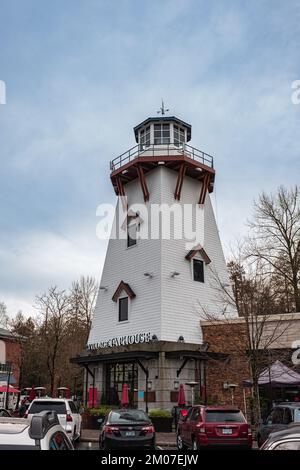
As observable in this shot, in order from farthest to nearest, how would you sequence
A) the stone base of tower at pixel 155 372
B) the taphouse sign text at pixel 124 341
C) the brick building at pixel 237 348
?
1. the taphouse sign text at pixel 124 341
2. the stone base of tower at pixel 155 372
3. the brick building at pixel 237 348

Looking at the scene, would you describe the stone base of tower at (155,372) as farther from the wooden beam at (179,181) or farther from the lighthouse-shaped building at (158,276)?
the wooden beam at (179,181)

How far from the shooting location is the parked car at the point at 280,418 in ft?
46.6

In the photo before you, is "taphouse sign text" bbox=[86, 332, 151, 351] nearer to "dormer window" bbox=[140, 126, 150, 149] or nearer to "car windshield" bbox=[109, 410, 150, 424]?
"car windshield" bbox=[109, 410, 150, 424]

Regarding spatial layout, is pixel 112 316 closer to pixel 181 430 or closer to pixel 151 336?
pixel 151 336

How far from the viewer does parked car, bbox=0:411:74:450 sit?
4871 millimetres

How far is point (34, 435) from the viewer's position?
190 inches

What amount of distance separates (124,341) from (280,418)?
52.2 ft

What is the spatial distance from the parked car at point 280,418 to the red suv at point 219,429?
722 millimetres

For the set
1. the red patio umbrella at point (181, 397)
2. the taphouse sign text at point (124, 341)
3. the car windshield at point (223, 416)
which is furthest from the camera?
the taphouse sign text at point (124, 341)

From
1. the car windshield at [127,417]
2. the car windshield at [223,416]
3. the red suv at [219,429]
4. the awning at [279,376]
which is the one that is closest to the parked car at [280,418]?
the red suv at [219,429]

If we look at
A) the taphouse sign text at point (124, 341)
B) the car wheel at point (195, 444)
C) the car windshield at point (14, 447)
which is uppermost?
the taphouse sign text at point (124, 341)

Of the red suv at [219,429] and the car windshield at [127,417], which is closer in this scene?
the red suv at [219,429]

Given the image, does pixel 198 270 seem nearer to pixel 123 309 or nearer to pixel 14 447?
pixel 123 309

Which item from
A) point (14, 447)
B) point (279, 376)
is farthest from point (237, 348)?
point (14, 447)
